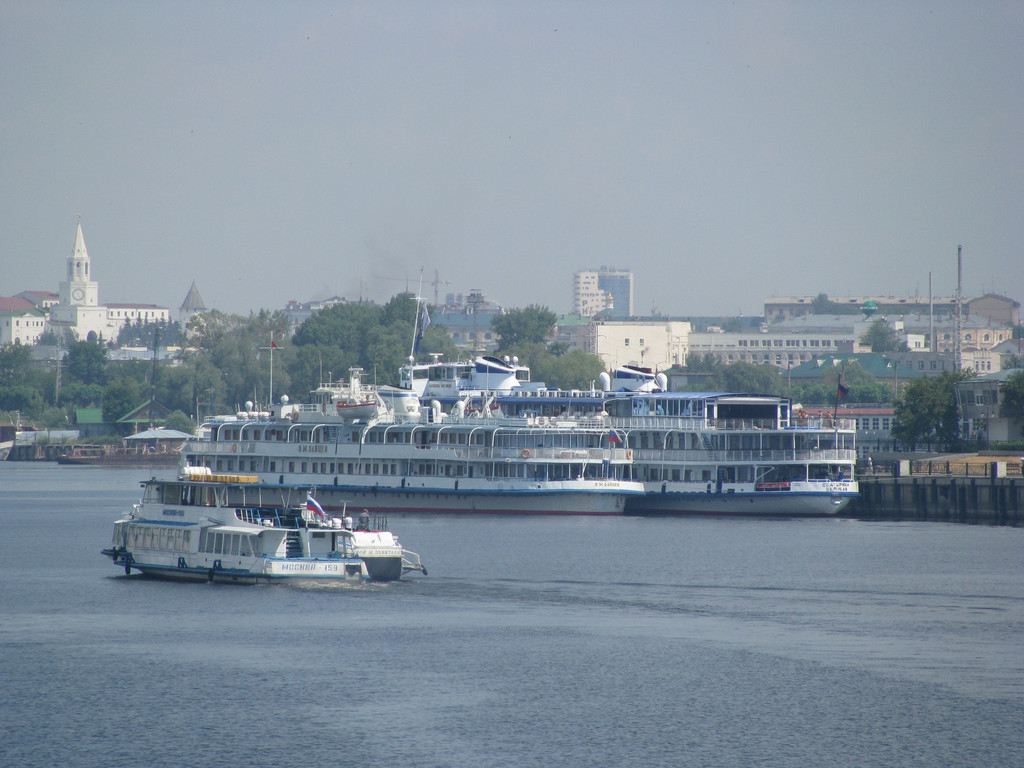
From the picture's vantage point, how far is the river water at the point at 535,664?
1357 inches

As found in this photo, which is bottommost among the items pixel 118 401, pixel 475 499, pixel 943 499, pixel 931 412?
pixel 475 499

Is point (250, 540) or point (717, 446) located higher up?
point (717, 446)

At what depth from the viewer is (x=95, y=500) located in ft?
320

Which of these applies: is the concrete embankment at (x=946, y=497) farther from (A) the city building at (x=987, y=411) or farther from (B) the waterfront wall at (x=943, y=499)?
(A) the city building at (x=987, y=411)

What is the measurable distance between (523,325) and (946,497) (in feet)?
370

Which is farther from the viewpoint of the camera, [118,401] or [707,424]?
[118,401]

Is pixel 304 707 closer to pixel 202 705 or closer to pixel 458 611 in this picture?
pixel 202 705

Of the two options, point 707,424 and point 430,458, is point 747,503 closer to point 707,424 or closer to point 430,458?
point 707,424

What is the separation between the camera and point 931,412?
99.4m

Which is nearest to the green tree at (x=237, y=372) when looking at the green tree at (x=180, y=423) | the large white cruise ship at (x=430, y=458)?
the green tree at (x=180, y=423)

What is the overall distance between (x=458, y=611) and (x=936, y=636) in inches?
584

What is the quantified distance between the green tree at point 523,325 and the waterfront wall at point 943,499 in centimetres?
10713

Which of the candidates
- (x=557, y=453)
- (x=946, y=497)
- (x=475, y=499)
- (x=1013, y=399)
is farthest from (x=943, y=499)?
(x=475, y=499)

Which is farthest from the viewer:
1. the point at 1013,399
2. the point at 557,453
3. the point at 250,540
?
the point at 1013,399
